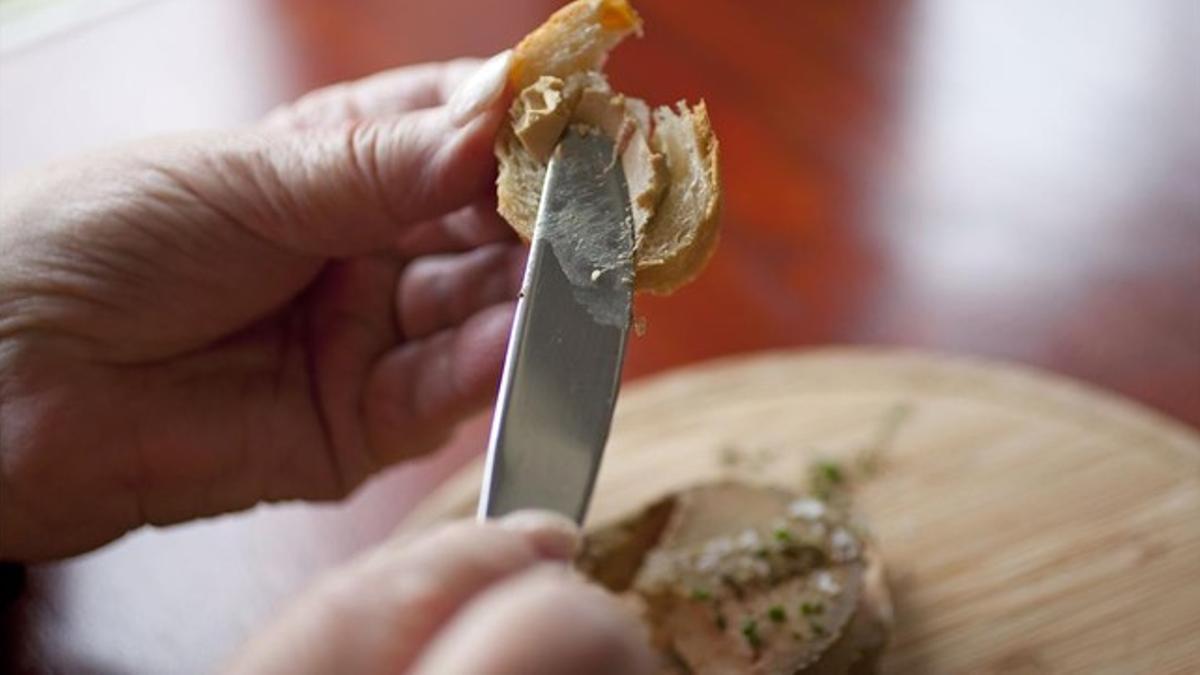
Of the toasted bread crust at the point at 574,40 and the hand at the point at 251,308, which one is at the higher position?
the toasted bread crust at the point at 574,40

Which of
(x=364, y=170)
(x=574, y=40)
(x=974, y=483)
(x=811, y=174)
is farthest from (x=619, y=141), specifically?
(x=811, y=174)

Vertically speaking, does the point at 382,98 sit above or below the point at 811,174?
above

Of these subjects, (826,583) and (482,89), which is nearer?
(482,89)

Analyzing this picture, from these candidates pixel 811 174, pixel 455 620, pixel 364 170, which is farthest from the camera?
pixel 811 174

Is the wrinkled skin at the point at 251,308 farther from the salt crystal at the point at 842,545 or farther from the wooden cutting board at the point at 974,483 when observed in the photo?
the salt crystal at the point at 842,545

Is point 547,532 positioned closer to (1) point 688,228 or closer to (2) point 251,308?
(1) point 688,228

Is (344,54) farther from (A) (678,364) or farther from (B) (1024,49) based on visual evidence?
(B) (1024,49)

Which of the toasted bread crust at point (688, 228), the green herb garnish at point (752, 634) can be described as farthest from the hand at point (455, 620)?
the green herb garnish at point (752, 634)
